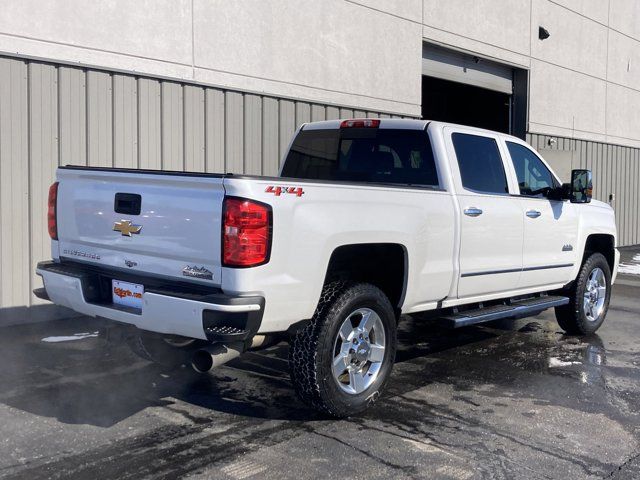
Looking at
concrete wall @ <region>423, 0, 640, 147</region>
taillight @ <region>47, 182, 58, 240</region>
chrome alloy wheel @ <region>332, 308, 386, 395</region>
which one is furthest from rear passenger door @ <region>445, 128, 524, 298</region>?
concrete wall @ <region>423, 0, 640, 147</region>

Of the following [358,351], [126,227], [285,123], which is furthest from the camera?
[285,123]

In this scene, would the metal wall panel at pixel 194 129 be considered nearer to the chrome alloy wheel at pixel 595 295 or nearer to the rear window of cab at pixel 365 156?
the rear window of cab at pixel 365 156

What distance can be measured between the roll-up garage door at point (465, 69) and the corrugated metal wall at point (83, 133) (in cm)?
503

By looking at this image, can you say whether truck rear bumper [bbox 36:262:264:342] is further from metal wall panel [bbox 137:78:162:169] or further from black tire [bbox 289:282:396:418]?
metal wall panel [bbox 137:78:162:169]

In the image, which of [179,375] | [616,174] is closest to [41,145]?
[179,375]

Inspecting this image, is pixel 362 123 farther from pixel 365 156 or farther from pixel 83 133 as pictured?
pixel 83 133

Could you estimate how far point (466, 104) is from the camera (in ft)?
61.1

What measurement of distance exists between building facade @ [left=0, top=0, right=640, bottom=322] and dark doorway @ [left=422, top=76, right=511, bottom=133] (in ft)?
0.38

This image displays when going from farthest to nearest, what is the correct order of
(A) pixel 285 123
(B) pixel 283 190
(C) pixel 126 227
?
1. (A) pixel 285 123
2. (C) pixel 126 227
3. (B) pixel 283 190

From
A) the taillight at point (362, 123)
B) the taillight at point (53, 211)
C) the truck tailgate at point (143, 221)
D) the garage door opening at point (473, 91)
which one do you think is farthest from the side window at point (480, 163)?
the garage door opening at point (473, 91)

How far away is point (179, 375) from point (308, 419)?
1.50m

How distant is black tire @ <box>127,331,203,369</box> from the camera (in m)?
5.30

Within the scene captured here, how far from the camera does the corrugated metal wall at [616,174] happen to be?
18.1 metres

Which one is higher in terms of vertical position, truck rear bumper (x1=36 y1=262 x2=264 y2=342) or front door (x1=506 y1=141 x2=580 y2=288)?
front door (x1=506 y1=141 x2=580 y2=288)
